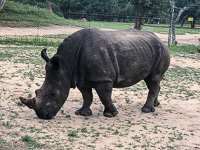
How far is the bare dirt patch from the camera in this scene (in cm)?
509

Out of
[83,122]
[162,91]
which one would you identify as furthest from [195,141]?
[162,91]

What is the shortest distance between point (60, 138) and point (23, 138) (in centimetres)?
56

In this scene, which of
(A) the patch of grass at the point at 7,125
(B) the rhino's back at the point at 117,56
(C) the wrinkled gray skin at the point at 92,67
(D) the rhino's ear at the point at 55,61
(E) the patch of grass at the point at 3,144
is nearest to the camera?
(E) the patch of grass at the point at 3,144

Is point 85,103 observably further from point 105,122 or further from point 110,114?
point 105,122

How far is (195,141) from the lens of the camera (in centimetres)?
548

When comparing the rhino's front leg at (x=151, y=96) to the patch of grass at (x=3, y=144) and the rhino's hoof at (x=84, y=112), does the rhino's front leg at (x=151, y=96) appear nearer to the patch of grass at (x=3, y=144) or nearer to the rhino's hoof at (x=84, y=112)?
the rhino's hoof at (x=84, y=112)

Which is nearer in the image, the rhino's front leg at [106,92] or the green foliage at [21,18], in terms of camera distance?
the rhino's front leg at [106,92]

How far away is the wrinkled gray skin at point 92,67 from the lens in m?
5.89

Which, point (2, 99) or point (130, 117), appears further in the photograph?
point (2, 99)

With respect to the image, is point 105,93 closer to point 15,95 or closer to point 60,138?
point 60,138

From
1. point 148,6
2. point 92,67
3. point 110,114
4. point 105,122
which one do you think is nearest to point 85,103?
point 110,114

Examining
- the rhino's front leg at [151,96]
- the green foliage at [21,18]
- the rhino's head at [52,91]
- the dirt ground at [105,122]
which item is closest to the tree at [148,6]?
the green foliage at [21,18]

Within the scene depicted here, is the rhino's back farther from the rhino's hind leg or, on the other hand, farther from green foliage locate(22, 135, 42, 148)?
green foliage locate(22, 135, 42, 148)

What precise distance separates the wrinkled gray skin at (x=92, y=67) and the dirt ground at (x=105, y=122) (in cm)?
36
